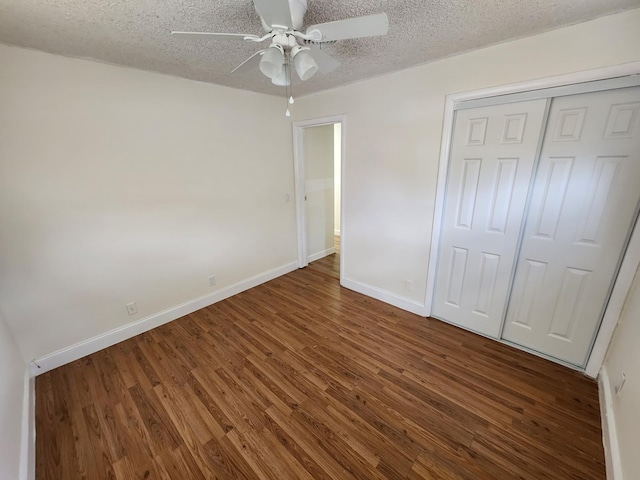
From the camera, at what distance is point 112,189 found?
210 centimetres

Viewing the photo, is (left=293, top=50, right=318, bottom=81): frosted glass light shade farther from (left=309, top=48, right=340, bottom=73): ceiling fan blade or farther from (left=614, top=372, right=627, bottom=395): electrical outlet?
(left=614, top=372, right=627, bottom=395): electrical outlet

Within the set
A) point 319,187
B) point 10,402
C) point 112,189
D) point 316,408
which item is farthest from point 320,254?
point 10,402

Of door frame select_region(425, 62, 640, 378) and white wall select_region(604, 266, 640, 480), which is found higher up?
door frame select_region(425, 62, 640, 378)

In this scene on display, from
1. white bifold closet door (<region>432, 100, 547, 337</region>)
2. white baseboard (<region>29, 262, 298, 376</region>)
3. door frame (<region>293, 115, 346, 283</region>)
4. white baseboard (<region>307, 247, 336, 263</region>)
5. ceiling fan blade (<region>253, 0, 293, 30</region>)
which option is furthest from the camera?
white baseboard (<region>307, 247, 336, 263</region>)

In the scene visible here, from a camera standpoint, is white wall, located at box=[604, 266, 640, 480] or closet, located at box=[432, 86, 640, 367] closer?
white wall, located at box=[604, 266, 640, 480]

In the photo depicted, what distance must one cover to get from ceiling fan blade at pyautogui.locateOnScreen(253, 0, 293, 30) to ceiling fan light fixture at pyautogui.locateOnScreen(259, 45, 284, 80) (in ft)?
0.37

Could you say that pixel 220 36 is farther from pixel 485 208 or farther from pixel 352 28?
pixel 485 208

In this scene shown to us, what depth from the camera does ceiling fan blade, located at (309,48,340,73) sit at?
1.38 meters

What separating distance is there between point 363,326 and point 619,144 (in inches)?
86.8

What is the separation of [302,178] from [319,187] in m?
0.48

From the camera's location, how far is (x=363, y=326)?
250 centimetres

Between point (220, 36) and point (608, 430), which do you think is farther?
point (608, 430)

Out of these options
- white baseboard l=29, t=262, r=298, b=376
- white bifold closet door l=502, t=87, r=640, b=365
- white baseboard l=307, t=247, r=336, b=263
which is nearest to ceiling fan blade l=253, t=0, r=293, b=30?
white bifold closet door l=502, t=87, r=640, b=365

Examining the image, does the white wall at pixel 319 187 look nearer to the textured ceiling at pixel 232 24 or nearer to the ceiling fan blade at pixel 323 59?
the textured ceiling at pixel 232 24
